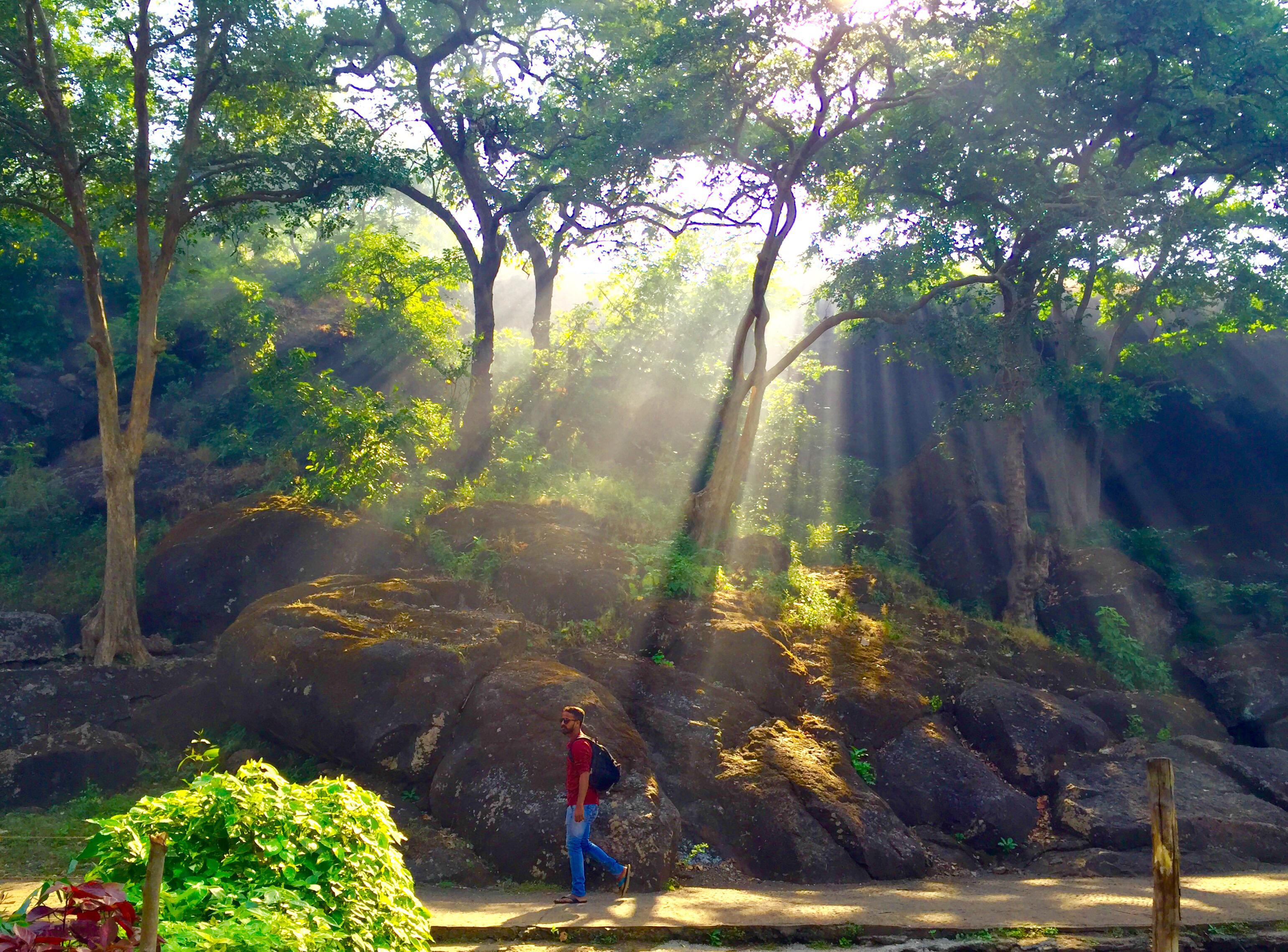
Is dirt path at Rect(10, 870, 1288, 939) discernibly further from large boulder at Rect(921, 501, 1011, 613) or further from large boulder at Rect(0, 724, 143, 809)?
large boulder at Rect(921, 501, 1011, 613)

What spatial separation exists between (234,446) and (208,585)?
7336 millimetres

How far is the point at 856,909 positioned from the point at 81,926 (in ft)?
19.7

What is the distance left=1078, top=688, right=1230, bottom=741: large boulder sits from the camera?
44.1ft

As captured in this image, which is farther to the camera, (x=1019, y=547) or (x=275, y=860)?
(x=1019, y=547)

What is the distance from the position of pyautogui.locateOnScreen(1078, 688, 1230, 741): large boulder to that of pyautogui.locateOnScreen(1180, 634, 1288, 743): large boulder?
0.48 m

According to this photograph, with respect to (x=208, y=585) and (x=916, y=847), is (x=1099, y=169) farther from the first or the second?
(x=208, y=585)

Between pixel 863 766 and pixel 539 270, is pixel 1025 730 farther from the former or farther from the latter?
pixel 539 270

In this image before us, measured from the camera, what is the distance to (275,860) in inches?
167

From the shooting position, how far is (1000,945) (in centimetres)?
687

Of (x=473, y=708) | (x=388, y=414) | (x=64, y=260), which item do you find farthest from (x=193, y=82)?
(x=64, y=260)

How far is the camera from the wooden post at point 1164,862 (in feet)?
16.9

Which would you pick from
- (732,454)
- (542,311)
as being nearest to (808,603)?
(732,454)

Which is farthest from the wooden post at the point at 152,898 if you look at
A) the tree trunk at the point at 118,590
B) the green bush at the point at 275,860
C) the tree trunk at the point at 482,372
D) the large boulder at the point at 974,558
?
the large boulder at the point at 974,558

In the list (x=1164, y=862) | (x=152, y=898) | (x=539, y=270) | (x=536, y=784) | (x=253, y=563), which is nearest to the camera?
(x=152, y=898)
